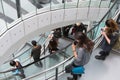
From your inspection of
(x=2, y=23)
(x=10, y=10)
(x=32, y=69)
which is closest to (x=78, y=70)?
(x=32, y=69)

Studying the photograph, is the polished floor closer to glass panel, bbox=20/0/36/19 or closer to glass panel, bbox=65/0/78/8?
glass panel, bbox=20/0/36/19

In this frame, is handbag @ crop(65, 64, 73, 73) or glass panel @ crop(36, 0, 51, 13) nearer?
handbag @ crop(65, 64, 73, 73)

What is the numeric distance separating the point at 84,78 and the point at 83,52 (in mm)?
871

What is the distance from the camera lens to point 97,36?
645cm

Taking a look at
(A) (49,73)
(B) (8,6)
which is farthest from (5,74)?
(B) (8,6)

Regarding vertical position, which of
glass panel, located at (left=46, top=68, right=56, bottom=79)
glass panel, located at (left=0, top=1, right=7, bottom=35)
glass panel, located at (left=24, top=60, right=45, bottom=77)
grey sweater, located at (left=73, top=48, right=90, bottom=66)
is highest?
glass panel, located at (left=0, top=1, right=7, bottom=35)

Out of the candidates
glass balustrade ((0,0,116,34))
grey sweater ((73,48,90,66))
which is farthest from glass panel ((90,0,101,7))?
grey sweater ((73,48,90,66))

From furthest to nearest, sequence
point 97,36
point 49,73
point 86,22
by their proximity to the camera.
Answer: point 86,22
point 97,36
point 49,73


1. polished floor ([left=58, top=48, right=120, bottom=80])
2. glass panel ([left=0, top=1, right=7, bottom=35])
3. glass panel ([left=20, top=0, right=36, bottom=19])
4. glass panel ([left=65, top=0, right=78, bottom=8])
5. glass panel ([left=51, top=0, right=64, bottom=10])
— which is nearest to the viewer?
polished floor ([left=58, top=48, right=120, bottom=80])

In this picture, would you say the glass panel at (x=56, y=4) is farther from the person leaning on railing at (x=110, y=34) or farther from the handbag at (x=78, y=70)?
the handbag at (x=78, y=70)

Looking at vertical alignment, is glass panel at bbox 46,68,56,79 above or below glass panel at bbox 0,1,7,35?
below

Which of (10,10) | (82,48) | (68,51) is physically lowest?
(68,51)

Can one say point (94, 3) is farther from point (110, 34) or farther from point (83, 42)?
point (83, 42)

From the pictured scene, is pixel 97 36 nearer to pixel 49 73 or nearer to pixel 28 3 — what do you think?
pixel 49 73
